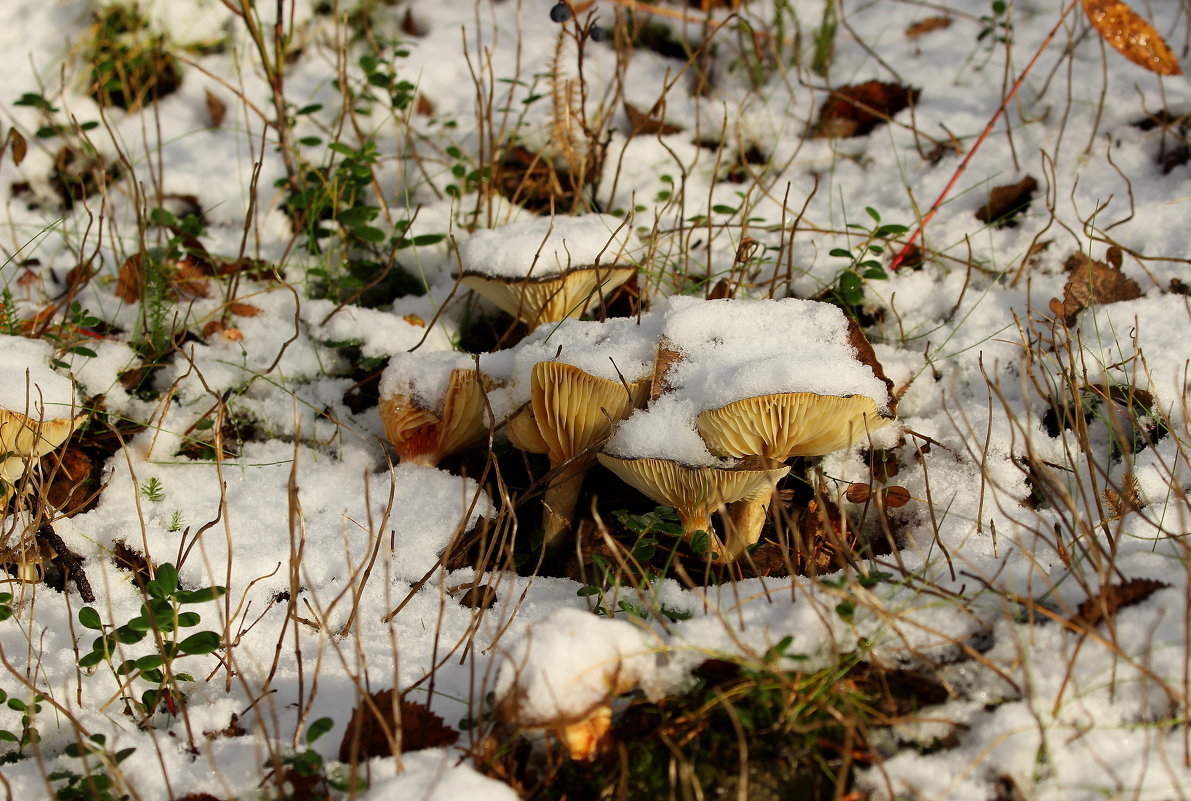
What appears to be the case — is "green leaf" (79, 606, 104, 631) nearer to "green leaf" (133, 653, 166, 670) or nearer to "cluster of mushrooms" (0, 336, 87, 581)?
"green leaf" (133, 653, 166, 670)

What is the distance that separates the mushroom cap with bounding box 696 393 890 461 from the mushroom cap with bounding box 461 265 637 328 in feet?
2.31

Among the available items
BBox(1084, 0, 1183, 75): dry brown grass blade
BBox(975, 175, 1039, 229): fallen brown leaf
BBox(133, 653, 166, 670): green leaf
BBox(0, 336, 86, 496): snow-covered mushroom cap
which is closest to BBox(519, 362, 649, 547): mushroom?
BBox(133, 653, 166, 670): green leaf

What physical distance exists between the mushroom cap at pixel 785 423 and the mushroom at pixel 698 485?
70 millimetres

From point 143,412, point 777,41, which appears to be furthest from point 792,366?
point 777,41

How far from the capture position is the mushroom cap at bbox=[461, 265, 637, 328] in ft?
9.07

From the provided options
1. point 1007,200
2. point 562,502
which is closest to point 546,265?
point 562,502

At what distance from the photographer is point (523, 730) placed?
1.67m

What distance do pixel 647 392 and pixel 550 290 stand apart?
643 mm

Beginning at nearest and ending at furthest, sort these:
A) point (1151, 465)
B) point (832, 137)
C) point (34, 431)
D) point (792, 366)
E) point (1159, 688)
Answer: point (1159, 688)
point (792, 366)
point (34, 431)
point (1151, 465)
point (832, 137)

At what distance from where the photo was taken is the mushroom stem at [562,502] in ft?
8.49

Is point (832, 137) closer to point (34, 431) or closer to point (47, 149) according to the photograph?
point (34, 431)

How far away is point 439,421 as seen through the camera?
107 inches

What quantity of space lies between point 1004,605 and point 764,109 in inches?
109

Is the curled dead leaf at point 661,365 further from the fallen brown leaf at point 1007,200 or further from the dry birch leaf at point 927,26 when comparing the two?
the dry birch leaf at point 927,26
